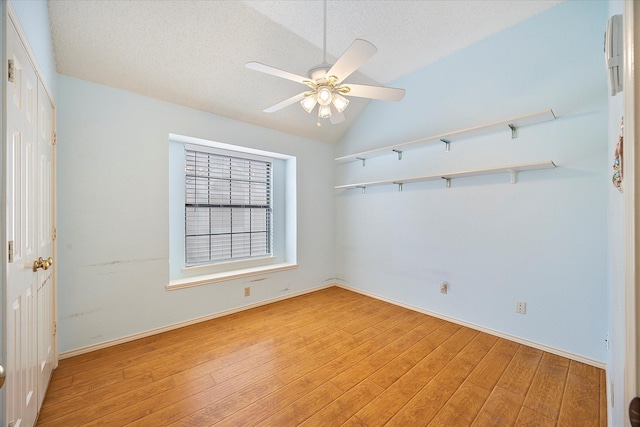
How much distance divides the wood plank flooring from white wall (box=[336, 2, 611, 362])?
0.46m

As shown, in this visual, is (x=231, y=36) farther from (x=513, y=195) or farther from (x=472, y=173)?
(x=513, y=195)

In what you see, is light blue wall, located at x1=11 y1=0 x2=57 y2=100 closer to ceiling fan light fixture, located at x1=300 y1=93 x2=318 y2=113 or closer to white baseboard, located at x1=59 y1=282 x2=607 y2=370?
ceiling fan light fixture, located at x1=300 y1=93 x2=318 y2=113

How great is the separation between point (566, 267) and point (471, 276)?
0.80 m

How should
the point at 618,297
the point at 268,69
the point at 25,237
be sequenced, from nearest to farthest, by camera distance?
the point at 618,297
the point at 25,237
the point at 268,69

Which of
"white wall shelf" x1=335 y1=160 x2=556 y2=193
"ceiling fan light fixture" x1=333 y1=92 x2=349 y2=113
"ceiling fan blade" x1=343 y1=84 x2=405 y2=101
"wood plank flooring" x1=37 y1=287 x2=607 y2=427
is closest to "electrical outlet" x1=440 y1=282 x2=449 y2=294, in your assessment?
"wood plank flooring" x1=37 y1=287 x2=607 y2=427

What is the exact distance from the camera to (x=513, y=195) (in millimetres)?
2594

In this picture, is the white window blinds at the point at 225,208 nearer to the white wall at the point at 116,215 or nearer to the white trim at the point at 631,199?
the white wall at the point at 116,215

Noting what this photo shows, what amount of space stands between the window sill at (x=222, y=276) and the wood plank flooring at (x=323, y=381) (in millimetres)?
485

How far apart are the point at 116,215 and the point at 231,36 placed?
6.66ft

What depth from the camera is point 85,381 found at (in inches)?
76.9

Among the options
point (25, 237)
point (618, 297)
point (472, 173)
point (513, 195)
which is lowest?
point (618, 297)

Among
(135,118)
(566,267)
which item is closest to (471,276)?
(566,267)

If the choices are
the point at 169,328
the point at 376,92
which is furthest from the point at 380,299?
the point at 376,92

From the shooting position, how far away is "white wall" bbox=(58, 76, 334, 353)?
7.46 ft
